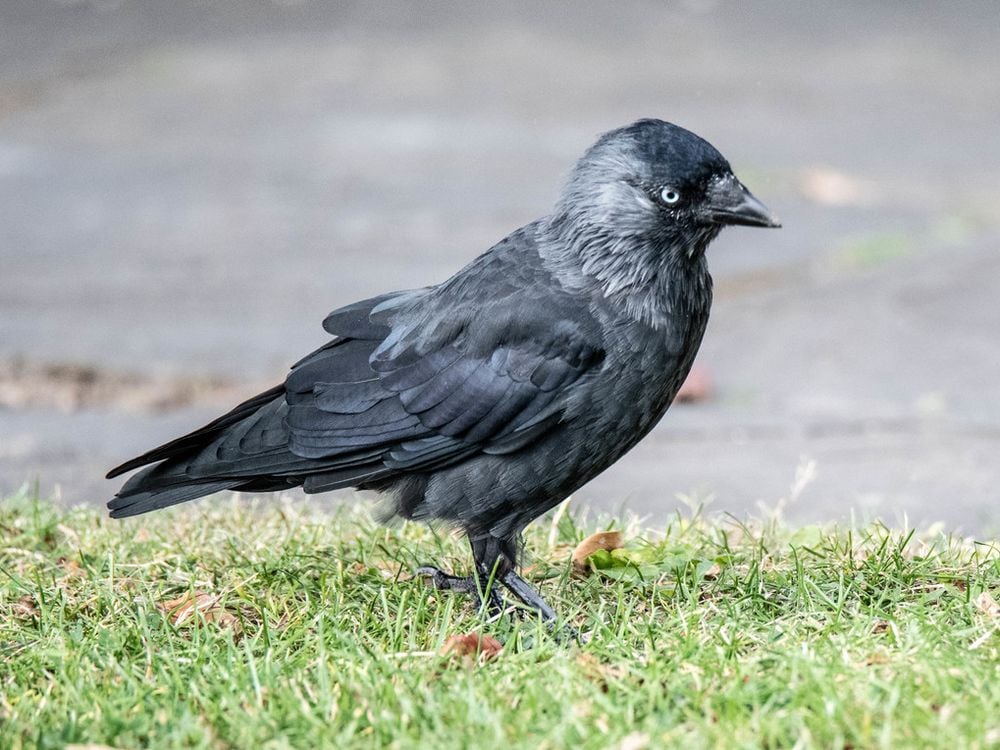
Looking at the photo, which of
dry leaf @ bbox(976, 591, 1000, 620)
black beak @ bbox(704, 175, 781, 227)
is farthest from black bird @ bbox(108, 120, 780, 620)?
dry leaf @ bbox(976, 591, 1000, 620)

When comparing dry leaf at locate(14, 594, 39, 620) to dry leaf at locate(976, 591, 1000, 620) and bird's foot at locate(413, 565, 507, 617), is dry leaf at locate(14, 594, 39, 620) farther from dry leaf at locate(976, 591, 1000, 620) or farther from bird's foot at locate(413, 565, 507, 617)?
dry leaf at locate(976, 591, 1000, 620)

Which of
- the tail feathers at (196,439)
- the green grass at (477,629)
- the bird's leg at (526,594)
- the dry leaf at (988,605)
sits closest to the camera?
the green grass at (477,629)

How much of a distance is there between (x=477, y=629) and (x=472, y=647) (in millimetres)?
120

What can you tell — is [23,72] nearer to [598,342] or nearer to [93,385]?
[93,385]

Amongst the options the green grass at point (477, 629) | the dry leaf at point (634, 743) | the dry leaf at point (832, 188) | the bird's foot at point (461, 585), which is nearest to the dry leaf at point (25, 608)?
the green grass at point (477, 629)

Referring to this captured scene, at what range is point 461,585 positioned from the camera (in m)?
4.29

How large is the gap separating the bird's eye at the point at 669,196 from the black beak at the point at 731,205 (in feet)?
0.29

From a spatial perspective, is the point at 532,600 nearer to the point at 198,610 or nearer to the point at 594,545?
the point at 594,545

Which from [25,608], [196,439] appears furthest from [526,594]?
[25,608]

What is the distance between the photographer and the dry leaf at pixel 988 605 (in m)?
3.77

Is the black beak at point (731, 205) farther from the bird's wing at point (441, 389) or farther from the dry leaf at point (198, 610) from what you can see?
the dry leaf at point (198, 610)

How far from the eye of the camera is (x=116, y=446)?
6.54 metres

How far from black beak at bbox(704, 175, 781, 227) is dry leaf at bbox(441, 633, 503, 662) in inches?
52.6

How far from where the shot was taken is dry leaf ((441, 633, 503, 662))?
3631 mm
